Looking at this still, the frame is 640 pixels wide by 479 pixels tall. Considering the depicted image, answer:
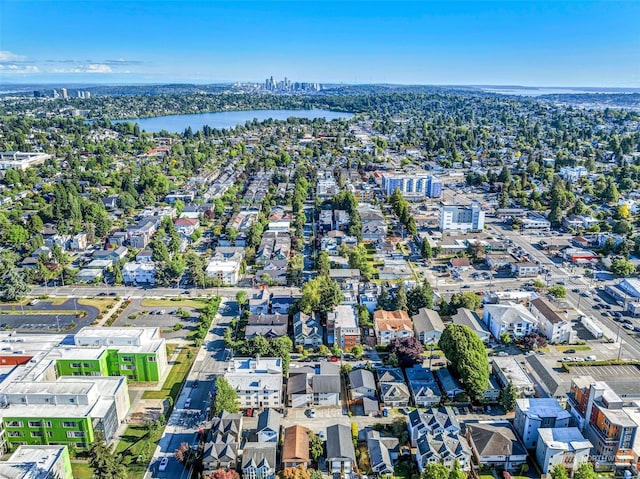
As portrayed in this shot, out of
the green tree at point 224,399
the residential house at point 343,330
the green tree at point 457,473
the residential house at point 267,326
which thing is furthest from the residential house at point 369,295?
the green tree at point 457,473

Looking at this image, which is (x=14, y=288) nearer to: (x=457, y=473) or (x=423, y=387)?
(x=423, y=387)

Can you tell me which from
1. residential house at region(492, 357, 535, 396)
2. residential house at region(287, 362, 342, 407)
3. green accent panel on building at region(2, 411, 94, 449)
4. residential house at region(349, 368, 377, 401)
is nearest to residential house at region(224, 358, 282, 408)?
residential house at region(287, 362, 342, 407)

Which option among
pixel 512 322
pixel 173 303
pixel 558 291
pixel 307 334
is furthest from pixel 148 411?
pixel 558 291

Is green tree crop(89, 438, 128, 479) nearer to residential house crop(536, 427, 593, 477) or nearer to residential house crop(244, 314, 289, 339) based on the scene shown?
residential house crop(244, 314, 289, 339)

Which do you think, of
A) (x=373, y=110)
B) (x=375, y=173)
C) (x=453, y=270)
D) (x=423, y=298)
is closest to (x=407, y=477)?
(x=423, y=298)

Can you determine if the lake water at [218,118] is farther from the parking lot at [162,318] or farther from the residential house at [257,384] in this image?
the residential house at [257,384]

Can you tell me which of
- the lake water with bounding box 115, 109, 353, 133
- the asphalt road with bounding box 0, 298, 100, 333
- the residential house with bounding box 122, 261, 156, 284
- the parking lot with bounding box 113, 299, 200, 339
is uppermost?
the lake water with bounding box 115, 109, 353, 133
